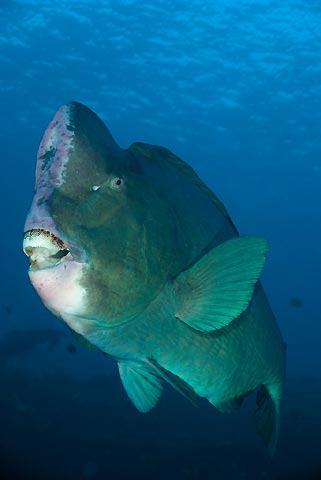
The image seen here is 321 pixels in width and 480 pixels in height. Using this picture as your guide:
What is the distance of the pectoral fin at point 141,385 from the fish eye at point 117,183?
101cm

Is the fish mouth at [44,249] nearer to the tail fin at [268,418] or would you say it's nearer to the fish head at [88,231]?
the fish head at [88,231]

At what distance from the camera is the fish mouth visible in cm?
154

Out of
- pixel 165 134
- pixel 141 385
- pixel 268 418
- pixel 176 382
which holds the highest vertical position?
pixel 165 134

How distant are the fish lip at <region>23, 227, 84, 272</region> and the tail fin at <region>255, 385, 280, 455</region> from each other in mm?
1699

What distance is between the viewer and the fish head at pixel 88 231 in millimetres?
1560

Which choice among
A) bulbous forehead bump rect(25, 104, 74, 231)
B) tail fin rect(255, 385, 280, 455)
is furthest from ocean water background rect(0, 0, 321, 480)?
bulbous forehead bump rect(25, 104, 74, 231)

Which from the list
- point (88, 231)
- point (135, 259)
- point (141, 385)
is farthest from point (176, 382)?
point (88, 231)

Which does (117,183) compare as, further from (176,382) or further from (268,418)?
(268,418)

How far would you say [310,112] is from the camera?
33.1m

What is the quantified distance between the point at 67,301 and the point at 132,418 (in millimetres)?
11609

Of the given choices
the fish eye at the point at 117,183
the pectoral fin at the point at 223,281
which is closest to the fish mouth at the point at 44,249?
the fish eye at the point at 117,183

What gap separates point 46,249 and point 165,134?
41.6 meters

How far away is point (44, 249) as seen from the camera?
160 centimetres

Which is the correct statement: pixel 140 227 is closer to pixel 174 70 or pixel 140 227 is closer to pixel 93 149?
pixel 93 149
